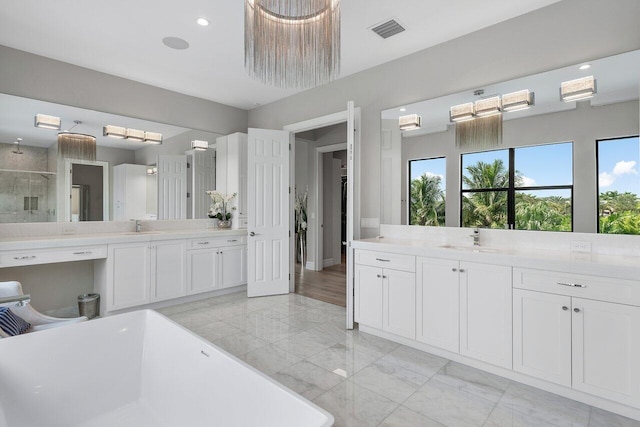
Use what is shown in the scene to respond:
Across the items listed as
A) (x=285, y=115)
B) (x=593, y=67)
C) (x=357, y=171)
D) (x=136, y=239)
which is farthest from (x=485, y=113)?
(x=136, y=239)

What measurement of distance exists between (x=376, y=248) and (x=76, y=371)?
2.37 metres

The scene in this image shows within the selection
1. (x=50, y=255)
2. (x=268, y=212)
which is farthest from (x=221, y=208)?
(x=50, y=255)

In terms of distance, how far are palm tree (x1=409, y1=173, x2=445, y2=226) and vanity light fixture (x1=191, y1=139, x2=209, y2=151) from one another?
3.16m

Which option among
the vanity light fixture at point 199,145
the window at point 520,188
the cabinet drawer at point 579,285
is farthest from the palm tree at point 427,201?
the vanity light fixture at point 199,145

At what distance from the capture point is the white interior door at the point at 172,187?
4520 mm

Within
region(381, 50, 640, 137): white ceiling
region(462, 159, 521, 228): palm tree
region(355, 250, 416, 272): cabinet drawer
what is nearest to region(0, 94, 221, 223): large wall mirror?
region(355, 250, 416, 272): cabinet drawer

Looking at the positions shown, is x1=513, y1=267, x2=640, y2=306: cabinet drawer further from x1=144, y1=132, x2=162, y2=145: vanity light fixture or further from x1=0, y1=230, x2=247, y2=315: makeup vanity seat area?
x1=144, y1=132, x2=162, y2=145: vanity light fixture

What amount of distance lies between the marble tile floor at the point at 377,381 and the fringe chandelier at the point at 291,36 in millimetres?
2067

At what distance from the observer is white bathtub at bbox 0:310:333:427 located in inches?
60.5

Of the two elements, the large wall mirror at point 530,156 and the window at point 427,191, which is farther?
the window at point 427,191

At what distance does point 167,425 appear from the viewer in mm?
1791

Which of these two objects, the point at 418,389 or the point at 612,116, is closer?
the point at 418,389

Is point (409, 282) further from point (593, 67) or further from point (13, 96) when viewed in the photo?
point (13, 96)

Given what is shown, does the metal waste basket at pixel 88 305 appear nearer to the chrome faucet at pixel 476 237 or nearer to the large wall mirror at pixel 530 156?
the large wall mirror at pixel 530 156
